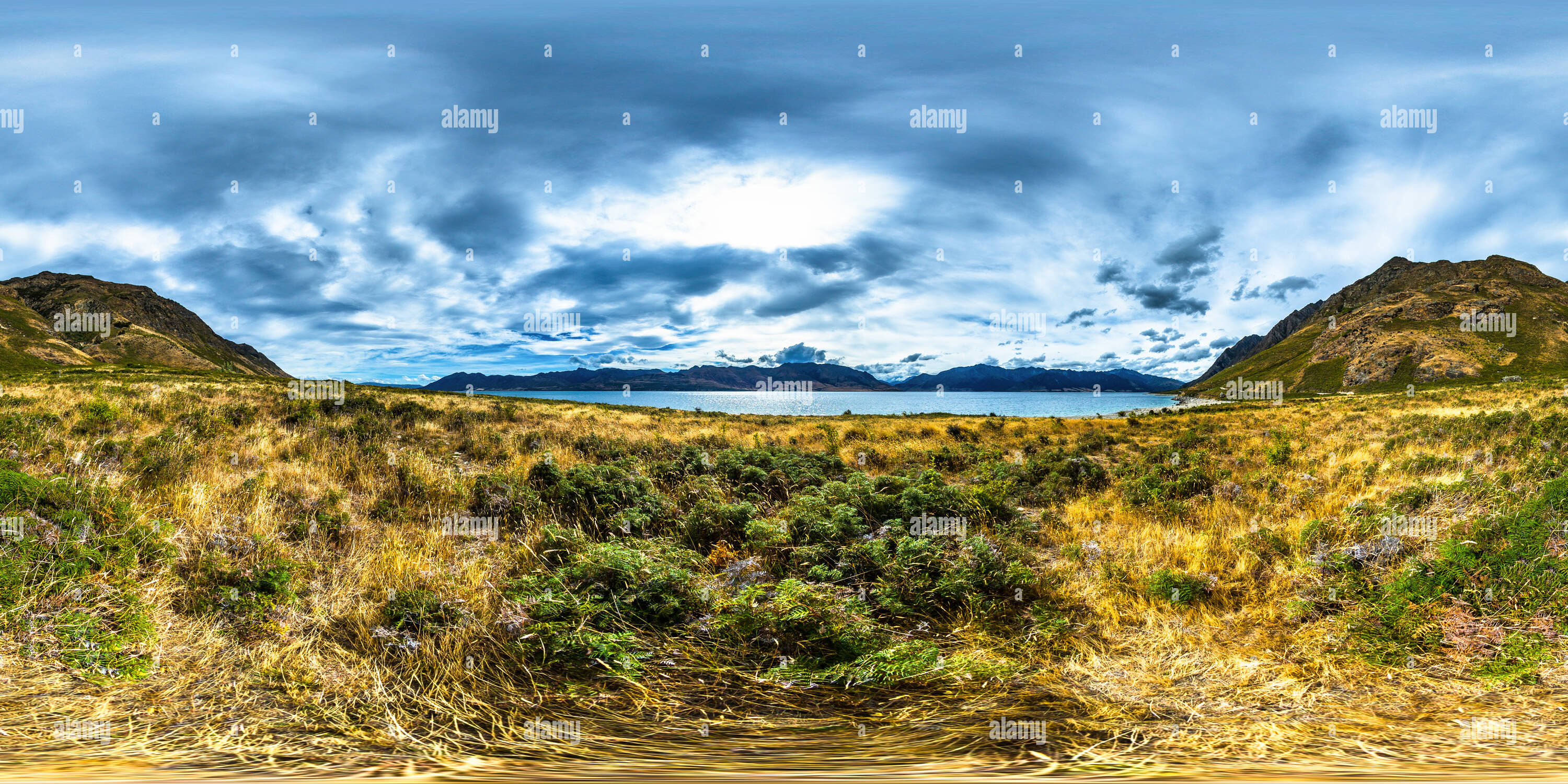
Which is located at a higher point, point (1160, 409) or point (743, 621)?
point (1160, 409)

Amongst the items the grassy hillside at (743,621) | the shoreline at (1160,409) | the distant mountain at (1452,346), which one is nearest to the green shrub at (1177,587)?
the grassy hillside at (743,621)

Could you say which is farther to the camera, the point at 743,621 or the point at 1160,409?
the point at 1160,409

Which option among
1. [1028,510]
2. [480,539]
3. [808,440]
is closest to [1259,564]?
[1028,510]

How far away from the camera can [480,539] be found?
7.00 m

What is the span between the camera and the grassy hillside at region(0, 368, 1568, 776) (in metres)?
3.51

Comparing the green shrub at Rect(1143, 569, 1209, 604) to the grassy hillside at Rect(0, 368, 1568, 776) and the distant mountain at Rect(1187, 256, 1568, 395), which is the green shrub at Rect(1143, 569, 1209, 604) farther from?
the distant mountain at Rect(1187, 256, 1568, 395)

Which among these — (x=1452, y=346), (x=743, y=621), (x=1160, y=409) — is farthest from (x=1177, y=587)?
(x=1452, y=346)

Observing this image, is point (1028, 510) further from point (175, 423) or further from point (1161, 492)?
point (175, 423)

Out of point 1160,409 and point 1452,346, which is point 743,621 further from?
point 1452,346

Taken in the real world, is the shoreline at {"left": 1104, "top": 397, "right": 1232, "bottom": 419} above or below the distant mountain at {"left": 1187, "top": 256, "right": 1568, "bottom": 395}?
below

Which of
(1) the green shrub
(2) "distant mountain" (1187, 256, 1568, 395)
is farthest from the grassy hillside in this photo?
(2) "distant mountain" (1187, 256, 1568, 395)

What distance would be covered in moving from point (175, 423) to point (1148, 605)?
629 inches

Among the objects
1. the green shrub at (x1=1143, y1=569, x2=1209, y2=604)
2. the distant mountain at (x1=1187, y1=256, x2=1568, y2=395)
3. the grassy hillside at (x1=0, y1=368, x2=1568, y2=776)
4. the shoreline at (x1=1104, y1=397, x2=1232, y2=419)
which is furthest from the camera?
the distant mountain at (x1=1187, y1=256, x2=1568, y2=395)

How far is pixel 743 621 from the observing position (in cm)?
481
